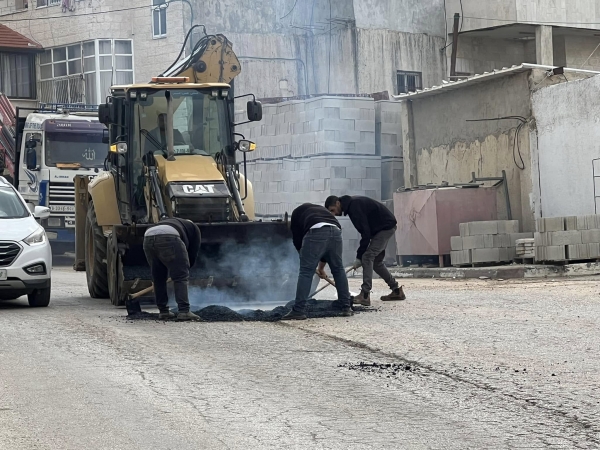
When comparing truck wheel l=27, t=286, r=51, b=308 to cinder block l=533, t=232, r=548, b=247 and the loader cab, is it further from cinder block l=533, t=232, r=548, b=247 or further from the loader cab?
cinder block l=533, t=232, r=548, b=247

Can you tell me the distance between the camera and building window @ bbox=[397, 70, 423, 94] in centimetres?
4041

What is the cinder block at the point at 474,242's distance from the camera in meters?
22.8

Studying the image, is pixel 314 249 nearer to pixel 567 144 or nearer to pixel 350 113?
pixel 567 144

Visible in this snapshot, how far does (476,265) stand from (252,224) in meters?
9.05

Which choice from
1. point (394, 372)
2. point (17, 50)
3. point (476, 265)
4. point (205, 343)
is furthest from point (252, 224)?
point (17, 50)

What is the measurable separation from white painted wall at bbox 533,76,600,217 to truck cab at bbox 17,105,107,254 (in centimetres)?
1112

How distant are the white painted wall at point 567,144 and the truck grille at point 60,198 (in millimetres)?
11698

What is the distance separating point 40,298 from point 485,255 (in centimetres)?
1028

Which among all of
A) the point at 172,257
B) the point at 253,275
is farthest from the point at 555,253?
the point at 172,257

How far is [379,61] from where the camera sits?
130 feet

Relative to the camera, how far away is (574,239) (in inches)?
838

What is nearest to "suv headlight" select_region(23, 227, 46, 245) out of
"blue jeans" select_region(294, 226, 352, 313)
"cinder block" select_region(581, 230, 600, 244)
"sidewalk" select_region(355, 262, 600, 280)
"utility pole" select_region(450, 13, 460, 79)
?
"blue jeans" select_region(294, 226, 352, 313)

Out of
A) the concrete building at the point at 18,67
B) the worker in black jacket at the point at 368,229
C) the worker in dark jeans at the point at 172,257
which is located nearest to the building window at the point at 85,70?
the concrete building at the point at 18,67

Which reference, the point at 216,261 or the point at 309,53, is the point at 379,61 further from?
the point at 216,261
